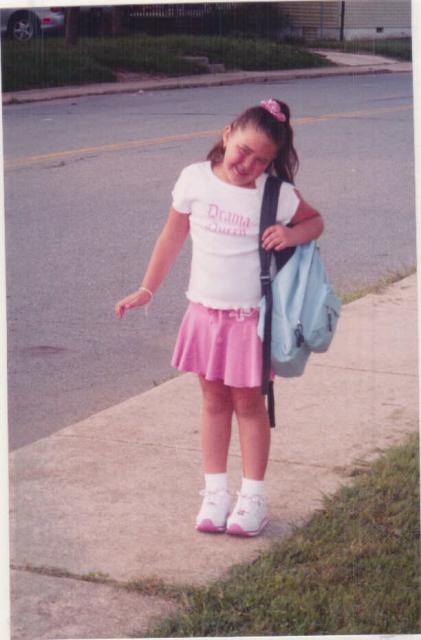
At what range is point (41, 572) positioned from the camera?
3359 mm

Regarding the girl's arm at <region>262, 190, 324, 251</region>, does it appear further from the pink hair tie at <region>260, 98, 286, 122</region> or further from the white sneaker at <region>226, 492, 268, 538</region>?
the white sneaker at <region>226, 492, 268, 538</region>

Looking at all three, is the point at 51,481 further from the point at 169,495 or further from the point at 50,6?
the point at 50,6

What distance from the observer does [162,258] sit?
11.6 feet

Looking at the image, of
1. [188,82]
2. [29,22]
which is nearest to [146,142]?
[188,82]

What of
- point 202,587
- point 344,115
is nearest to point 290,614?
point 202,587

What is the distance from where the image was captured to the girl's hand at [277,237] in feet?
10.8

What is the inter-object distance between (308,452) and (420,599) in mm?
1128

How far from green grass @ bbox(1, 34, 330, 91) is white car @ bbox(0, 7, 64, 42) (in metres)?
0.04

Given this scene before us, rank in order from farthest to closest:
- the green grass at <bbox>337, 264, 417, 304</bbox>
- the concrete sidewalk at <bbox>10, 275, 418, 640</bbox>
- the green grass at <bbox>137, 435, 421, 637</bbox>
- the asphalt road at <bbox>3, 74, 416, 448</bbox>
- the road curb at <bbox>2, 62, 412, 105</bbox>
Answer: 1. the road curb at <bbox>2, 62, 412, 105</bbox>
2. the green grass at <bbox>337, 264, 417, 304</bbox>
3. the asphalt road at <bbox>3, 74, 416, 448</bbox>
4. the concrete sidewalk at <bbox>10, 275, 418, 640</bbox>
5. the green grass at <bbox>137, 435, 421, 637</bbox>

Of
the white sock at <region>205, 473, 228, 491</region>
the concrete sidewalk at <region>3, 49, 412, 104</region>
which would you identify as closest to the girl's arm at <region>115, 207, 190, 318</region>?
the white sock at <region>205, 473, 228, 491</region>

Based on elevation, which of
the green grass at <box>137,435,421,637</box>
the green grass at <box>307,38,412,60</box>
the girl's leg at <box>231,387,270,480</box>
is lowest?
the green grass at <box>137,435,421,637</box>

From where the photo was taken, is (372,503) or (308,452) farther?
(308,452)

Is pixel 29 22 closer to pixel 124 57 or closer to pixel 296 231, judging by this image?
pixel 296 231

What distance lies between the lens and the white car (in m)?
3.53
